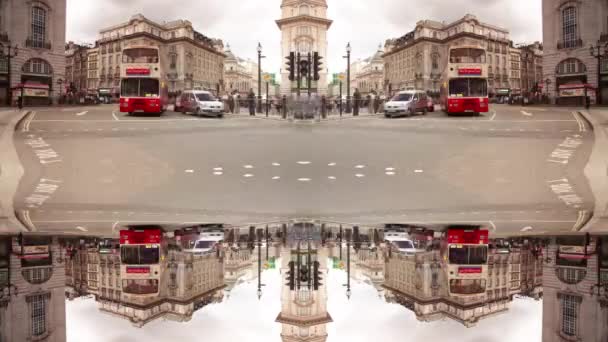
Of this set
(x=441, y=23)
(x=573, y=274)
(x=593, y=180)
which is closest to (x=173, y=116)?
(x=441, y=23)

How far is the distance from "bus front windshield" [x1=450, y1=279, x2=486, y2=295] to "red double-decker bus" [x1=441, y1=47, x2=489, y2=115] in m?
15.3

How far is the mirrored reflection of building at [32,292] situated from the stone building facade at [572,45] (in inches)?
639

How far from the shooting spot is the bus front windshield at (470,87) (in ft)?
61.5

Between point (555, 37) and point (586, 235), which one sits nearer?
point (586, 235)

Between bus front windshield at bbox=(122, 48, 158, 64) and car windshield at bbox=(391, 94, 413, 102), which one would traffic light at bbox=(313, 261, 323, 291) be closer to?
bus front windshield at bbox=(122, 48, 158, 64)

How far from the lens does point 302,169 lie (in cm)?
1447

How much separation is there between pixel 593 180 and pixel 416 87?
7.02m

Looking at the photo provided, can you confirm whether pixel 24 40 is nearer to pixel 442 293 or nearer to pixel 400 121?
pixel 400 121

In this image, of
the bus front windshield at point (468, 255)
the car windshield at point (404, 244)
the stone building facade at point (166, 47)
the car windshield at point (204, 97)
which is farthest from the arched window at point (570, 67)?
the bus front windshield at point (468, 255)

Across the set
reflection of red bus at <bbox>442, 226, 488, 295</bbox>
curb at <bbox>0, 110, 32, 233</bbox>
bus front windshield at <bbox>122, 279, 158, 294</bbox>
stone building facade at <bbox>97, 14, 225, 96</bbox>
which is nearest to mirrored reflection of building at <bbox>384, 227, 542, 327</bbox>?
reflection of red bus at <bbox>442, 226, 488, 295</bbox>

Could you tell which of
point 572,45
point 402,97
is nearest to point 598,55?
point 572,45

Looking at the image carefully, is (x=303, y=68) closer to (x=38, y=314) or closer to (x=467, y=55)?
(x=467, y=55)

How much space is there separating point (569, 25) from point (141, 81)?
13.1 metres

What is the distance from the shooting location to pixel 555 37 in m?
17.8
